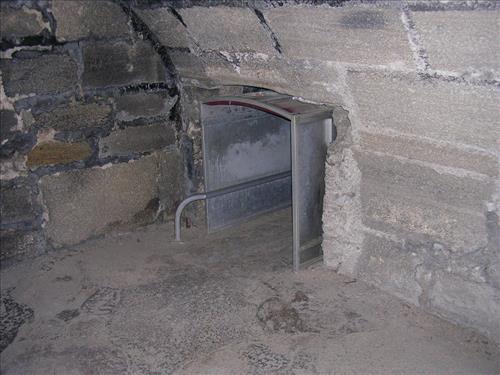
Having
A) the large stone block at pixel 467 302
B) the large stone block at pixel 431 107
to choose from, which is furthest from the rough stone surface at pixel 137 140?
the large stone block at pixel 467 302

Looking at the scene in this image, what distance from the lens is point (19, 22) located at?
3.06 metres

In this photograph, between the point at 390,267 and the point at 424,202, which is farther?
the point at 390,267

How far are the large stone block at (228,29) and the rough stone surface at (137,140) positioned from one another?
2.82 ft

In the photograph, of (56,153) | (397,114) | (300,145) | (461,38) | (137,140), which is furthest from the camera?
(137,140)

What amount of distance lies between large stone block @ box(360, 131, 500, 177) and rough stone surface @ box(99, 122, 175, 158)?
1.57 meters

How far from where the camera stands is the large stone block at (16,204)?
324cm

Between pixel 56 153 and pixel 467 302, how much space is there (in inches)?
97.3

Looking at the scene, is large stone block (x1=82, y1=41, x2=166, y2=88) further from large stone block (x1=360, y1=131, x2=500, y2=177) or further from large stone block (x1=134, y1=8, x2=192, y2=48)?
large stone block (x1=360, y1=131, x2=500, y2=177)

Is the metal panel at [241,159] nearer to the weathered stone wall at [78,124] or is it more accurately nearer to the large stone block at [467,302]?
the weathered stone wall at [78,124]

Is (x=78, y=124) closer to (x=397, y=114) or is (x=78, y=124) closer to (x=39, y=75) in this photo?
(x=39, y=75)

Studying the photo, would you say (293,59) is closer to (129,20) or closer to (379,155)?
(379,155)

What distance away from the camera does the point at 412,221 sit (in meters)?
2.77

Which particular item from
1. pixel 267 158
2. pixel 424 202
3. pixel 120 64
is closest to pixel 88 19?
pixel 120 64

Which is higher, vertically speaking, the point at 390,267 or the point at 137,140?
the point at 137,140
